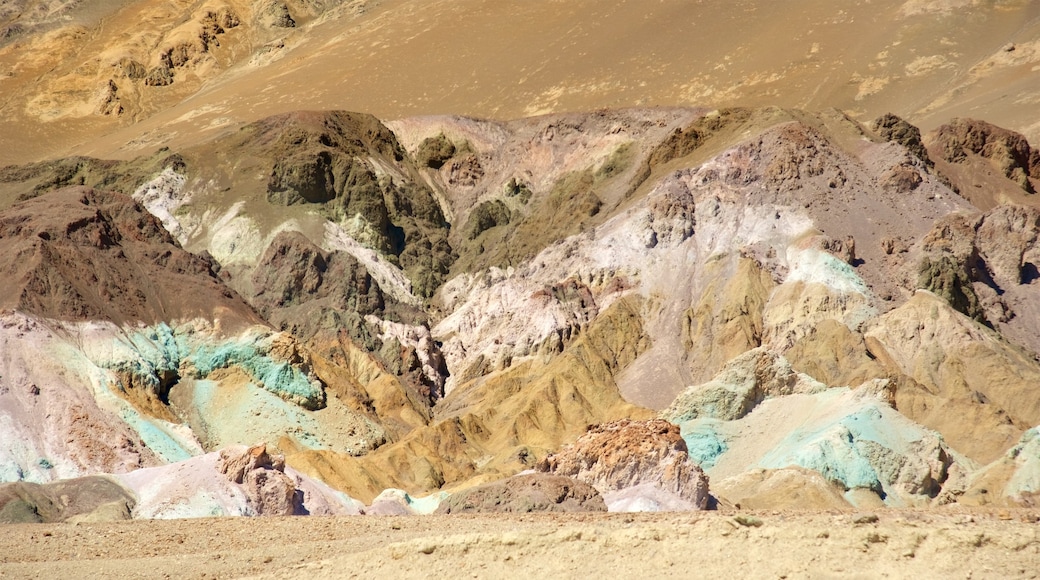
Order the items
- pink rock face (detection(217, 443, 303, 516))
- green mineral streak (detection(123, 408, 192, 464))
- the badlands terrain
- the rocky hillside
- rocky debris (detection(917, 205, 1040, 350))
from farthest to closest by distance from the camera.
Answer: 1. rocky debris (detection(917, 205, 1040, 350))
2. green mineral streak (detection(123, 408, 192, 464))
3. the rocky hillside
4. pink rock face (detection(217, 443, 303, 516))
5. the badlands terrain

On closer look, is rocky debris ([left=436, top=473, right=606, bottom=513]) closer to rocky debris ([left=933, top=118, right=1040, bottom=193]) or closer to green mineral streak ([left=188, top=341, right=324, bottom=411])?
green mineral streak ([left=188, top=341, right=324, bottom=411])

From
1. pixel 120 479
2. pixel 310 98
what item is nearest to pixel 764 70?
pixel 310 98

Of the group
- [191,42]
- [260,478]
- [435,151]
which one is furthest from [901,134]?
[191,42]

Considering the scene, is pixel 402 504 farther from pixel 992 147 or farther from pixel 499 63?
pixel 499 63

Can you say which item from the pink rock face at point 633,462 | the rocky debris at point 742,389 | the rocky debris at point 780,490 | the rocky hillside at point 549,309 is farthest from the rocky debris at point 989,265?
the pink rock face at point 633,462

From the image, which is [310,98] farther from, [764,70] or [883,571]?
[883,571]

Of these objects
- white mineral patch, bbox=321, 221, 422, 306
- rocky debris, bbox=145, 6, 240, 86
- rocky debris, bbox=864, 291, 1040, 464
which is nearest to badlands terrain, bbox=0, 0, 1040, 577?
rocky debris, bbox=864, 291, 1040, 464
